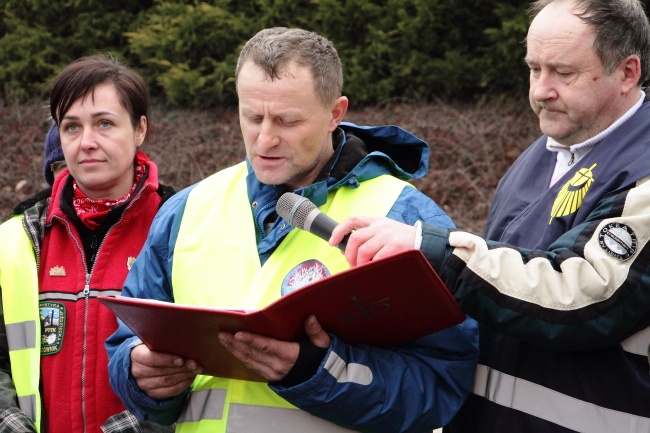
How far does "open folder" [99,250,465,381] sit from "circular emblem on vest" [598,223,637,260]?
48 centimetres

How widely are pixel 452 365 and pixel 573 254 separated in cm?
57

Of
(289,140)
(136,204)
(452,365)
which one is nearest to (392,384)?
(452,365)

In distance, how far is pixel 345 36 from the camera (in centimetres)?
1095

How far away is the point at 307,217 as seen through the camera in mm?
2928

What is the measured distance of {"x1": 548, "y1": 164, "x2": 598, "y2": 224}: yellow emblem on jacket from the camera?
3.16 m

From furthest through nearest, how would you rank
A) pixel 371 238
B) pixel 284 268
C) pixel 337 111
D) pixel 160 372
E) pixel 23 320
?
pixel 23 320, pixel 337 111, pixel 284 268, pixel 160 372, pixel 371 238

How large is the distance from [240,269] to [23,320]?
1005mm

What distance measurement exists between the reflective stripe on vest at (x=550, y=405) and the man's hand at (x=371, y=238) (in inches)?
29.5

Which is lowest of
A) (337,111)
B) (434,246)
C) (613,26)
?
(434,246)

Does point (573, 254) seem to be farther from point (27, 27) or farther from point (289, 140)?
point (27, 27)

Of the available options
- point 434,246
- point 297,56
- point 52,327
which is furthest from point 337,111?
point 52,327

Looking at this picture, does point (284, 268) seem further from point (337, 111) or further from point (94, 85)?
point (94, 85)

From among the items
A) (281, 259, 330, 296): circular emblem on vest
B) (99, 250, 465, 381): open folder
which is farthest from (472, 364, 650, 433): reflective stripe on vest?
(281, 259, 330, 296): circular emblem on vest

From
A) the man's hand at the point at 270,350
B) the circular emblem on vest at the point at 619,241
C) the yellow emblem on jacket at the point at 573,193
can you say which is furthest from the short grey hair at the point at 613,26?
the man's hand at the point at 270,350
